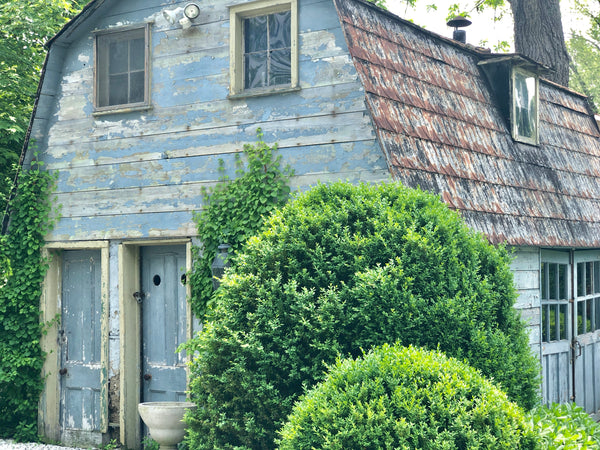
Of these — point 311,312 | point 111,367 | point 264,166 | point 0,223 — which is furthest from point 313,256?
point 0,223

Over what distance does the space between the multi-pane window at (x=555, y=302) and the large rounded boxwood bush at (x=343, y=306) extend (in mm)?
3995

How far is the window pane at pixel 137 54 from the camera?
10172 mm

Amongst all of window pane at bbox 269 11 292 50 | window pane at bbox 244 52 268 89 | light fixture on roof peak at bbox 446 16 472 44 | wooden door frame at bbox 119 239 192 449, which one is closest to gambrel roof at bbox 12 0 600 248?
window pane at bbox 269 11 292 50

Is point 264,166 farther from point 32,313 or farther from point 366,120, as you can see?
point 32,313

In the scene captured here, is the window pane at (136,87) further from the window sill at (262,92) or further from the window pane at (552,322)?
the window pane at (552,322)

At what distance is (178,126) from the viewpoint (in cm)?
963

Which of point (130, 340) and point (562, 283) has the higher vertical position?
point (562, 283)

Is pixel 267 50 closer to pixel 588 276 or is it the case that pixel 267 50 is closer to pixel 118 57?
pixel 118 57

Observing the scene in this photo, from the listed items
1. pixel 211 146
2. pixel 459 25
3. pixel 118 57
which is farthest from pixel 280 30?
pixel 459 25

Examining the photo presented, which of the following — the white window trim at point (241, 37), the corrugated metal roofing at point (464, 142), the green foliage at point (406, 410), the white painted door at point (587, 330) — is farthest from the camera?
the white painted door at point (587, 330)

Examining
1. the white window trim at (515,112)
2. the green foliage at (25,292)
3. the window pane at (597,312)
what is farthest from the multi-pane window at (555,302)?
the green foliage at (25,292)

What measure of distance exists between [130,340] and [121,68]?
335 centimetres

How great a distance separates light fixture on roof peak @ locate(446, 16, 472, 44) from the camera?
12.1m

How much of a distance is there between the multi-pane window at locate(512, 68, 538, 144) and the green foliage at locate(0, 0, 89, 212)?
7.03m
